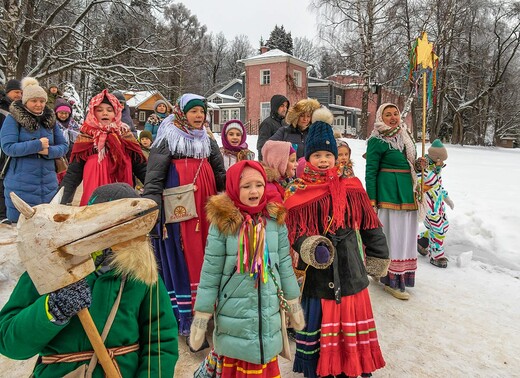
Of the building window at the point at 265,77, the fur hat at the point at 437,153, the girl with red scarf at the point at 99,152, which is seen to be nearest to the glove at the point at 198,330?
the girl with red scarf at the point at 99,152

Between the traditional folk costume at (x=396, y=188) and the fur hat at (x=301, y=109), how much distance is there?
80cm

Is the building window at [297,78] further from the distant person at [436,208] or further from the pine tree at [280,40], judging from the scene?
the distant person at [436,208]

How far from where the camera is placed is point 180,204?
326 cm

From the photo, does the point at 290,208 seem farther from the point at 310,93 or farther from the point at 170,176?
the point at 310,93

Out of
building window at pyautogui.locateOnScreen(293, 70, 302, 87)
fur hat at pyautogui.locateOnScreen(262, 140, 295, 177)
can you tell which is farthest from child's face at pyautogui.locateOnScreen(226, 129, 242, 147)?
building window at pyautogui.locateOnScreen(293, 70, 302, 87)

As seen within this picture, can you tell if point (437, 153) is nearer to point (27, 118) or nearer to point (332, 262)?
point (332, 262)

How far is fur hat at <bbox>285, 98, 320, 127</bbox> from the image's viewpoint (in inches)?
185

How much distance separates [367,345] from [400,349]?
0.86 m

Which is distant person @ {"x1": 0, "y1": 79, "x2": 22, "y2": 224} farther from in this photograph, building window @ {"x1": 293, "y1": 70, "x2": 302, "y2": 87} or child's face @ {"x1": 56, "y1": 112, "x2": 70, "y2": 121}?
building window @ {"x1": 293, "y1": 70, "x2": 302, "y2": 87}

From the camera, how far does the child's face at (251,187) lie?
245 cm

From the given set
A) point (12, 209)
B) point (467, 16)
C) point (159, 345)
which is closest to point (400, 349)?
point (159, 345)

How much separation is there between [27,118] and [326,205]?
3587 mm

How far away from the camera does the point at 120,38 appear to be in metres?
16.7

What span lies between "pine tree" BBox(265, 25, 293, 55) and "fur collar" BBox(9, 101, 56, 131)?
4495 centimetres
